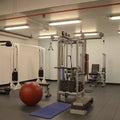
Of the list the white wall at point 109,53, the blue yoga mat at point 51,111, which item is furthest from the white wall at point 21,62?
the blue yoga mat at point 51,111

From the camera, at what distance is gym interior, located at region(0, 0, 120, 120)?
15.2 feet

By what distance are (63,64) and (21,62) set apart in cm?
473

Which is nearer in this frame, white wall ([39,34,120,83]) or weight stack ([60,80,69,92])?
weight stack ([60,80,69,92])

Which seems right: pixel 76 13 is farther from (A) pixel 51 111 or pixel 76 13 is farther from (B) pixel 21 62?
(B) pixel 21 62

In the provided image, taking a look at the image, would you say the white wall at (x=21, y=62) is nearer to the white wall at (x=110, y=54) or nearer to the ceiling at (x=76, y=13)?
the ceiling at (x=76, y=13)

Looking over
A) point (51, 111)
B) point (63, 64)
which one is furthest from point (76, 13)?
point (51, 111)

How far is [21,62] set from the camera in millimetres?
10664

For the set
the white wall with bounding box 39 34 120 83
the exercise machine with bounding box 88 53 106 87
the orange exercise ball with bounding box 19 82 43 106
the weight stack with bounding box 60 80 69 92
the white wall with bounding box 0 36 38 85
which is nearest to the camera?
the orange exercise ball with bounding box 19 82 43 106

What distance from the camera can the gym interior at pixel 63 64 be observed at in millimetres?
4625

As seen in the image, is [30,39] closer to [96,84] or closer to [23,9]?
[96,84]

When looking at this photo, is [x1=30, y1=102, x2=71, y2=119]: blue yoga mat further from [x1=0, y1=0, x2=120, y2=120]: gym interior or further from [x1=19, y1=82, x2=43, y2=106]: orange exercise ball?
[x1=19, y1=82, x2=43, y2=106]: orange exercise ball

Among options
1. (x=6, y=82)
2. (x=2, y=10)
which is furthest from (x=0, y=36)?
(x=2, y=10)

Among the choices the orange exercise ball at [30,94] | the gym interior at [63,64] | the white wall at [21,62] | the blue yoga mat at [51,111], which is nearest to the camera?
the blue yoga mat at [51,111]

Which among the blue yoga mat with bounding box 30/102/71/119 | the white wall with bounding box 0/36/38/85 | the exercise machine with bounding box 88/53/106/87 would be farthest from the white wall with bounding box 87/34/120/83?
the blue yoga mat with bounding box 30/102/71/119
